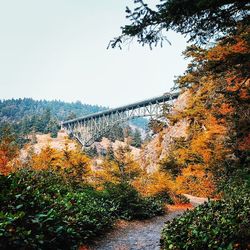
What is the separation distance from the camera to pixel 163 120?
131 feet

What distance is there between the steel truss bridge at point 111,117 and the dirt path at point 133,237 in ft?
101

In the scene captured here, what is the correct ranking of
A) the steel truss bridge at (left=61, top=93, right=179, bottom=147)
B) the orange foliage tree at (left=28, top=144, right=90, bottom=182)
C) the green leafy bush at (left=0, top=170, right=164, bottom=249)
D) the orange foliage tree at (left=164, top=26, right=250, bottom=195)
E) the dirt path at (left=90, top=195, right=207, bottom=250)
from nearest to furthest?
1. the green leafy bush at (left=0, top=170, right=164, bottom=249)
2. the dirt path at (left=90, top=195, right=207, bottom=250)
3. the orange foliage tree at (left=28, top=144, right=90, bottom=182)
4. the orange foliage tree at (left=164, top=26, right=250, bottom=195)
5. the steel truss bridge at (left=61, top=93, right=179, bottom=147)

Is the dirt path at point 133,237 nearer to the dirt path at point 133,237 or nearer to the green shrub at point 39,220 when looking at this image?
the dirt path at point 133,237

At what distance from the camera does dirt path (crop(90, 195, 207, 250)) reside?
276 inches

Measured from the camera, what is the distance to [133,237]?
26.4 feet

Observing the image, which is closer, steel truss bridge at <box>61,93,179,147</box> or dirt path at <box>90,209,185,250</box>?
dirt path at <box>90,209,185,250</box>

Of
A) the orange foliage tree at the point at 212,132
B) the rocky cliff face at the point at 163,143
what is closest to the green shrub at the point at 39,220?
the orange foliage tree at the point at 212,132

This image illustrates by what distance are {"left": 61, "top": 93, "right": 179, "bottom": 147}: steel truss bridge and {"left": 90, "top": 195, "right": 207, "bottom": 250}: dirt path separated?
30.8 metres

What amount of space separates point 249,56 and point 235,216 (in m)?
4.12

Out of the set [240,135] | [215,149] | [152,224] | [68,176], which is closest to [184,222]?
[152,224]

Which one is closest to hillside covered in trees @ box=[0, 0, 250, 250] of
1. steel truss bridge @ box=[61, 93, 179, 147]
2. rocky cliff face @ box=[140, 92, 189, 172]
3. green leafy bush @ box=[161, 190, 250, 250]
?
green leafy bush @ box=[161, 190, 250, 250]

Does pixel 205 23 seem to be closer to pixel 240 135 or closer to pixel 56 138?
pixel 240 135

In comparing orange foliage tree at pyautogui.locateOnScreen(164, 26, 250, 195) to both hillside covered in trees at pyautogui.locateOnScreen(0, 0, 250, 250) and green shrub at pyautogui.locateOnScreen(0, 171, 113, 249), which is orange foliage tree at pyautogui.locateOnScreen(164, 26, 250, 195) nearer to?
hillside covered in trees at pyautogui.locateOnScreen(0, 0, 250, 250)

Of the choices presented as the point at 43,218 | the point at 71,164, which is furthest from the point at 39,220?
the point at 71,164
